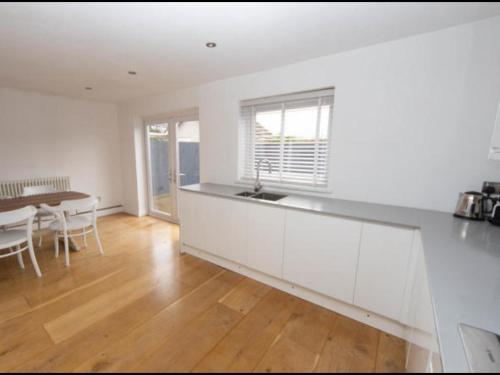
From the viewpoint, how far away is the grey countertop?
0.68 meters

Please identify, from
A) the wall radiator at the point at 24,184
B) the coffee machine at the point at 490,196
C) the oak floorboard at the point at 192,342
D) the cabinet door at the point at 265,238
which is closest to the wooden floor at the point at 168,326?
the oak floorboard at the point at 192,342

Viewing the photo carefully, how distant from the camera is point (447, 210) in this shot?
5.78 feet

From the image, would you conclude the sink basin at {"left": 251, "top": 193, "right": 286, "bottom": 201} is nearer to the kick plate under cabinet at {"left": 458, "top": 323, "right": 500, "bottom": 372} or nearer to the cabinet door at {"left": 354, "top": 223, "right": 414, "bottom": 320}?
the cabinet door at {"left": 354, "top": 223, "right": 414, "bottom": 320}

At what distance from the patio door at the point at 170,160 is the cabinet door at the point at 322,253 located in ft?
7.26

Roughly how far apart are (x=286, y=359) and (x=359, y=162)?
5.52ft

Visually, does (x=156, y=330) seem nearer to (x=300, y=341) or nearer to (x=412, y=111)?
(x=300, y=341)

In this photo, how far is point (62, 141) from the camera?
3861mm

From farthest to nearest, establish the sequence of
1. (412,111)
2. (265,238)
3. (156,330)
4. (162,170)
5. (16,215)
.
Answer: (162,170), (265,238), (16,215), (412,111), (156,330)

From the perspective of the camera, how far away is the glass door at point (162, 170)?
396 cm

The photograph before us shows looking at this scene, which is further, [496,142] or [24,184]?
Result: [24,184]

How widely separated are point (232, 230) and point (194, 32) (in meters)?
1.80

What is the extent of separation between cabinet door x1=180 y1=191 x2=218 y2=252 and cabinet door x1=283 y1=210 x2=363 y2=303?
91cm

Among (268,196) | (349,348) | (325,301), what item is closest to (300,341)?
(349,348)

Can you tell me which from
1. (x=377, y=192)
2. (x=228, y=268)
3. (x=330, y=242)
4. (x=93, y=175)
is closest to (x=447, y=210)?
(x=377, y=192)
